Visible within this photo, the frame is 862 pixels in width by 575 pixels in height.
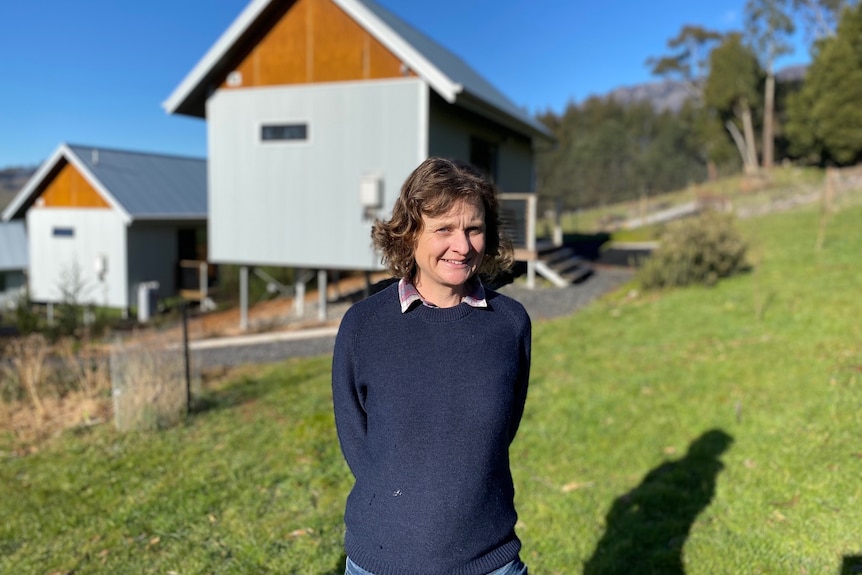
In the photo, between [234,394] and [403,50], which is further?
[403,50]

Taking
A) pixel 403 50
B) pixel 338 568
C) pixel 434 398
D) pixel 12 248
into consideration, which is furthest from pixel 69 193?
pixel 434 398

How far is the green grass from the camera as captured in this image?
137 inches

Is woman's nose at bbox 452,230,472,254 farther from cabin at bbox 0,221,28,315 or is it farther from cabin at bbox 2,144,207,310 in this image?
cabin at bbox 0,221,28,315

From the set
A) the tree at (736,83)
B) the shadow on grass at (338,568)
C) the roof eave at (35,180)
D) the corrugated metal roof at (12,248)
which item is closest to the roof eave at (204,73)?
the roof eave at (35,180)

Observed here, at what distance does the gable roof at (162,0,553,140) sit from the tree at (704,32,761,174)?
91.7ft

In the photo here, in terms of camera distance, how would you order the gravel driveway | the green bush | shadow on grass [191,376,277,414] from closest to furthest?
1. shadow on grass [191,376,277,414]
2. the gravel driveway
3. the green bush

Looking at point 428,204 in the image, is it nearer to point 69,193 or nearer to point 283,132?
point 283,132

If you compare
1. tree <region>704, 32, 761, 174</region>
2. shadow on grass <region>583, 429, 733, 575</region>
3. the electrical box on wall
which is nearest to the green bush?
the electrical box on wall

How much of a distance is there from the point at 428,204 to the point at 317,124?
1056 cm

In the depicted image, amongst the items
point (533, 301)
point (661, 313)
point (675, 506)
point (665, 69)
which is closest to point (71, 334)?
point (533, 301)

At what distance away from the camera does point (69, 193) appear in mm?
19766

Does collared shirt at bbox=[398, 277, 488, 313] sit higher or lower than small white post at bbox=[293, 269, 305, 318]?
higher

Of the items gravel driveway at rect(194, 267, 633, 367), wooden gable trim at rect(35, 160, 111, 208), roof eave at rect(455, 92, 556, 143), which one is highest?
roof eave at rect(455, 92, 556, 143)

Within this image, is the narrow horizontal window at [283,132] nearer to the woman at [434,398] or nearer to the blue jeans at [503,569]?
the woman at [434,398]
